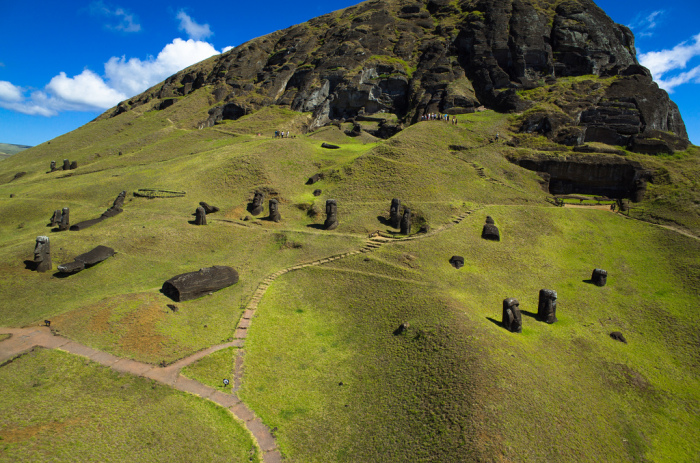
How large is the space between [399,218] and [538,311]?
1668cm

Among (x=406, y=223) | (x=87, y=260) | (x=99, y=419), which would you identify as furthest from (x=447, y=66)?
(x=99, y=419)

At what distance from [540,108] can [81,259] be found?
224 ft

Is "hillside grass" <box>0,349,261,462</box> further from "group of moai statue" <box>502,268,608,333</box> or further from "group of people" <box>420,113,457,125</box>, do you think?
"group of people" <box>420,113,457,125</box>

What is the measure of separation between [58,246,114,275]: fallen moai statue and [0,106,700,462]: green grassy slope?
25.3 inches

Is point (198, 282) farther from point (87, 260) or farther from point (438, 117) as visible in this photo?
point (438, 117)

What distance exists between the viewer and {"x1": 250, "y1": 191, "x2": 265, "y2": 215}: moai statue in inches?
1692

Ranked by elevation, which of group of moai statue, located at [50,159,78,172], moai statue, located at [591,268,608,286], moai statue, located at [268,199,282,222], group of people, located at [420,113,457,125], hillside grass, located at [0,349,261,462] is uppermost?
group of people, located at [420,113,457,125]

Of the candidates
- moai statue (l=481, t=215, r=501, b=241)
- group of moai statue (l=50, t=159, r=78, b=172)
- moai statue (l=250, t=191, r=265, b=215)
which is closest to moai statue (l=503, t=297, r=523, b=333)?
moai statue (l=481, t=215, r=501, b=241)

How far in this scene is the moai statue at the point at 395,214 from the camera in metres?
39.3

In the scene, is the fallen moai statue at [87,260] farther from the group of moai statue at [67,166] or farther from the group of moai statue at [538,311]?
the group of moai statue at [67,166]

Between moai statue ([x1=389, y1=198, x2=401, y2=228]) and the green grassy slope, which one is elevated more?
moai statue ([x1=389, y1=198, x2=401, y2=228])

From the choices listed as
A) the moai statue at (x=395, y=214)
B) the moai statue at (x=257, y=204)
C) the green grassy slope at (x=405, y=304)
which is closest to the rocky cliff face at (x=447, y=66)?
the green grassy slope at (x=405, y=304)

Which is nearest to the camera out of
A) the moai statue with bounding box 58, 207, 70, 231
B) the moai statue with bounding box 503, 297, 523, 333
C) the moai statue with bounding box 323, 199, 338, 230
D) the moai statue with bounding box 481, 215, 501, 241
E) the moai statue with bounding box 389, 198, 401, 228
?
the moai statue with bounding box 503, 297, 523, 333

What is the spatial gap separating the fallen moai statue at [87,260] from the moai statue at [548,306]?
3220 centimetres
